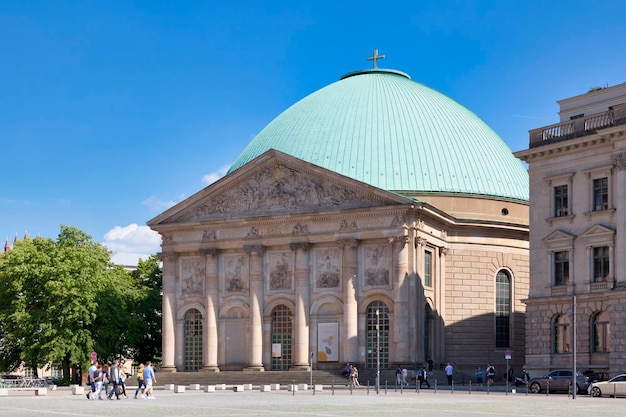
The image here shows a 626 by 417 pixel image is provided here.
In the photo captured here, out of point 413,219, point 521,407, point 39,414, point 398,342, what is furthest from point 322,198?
point 39,414

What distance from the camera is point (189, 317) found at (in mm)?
80062

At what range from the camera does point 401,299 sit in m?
71.0

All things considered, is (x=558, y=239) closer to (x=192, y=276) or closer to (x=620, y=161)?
(x=620, y=161)

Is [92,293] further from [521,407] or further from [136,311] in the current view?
[521,407]

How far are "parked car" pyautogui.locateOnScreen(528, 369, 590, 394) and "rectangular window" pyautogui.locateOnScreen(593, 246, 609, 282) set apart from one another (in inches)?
243

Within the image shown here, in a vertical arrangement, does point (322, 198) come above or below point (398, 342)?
above

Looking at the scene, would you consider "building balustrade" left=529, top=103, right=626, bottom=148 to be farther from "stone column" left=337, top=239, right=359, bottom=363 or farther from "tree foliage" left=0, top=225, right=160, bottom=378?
"tree foliage" left=0, top=225, right=160, bottom=378

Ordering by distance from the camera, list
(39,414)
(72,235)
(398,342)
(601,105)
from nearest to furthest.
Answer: (39,414) < (601,105) < (398,342) < (72,235)

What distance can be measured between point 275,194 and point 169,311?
12.7m

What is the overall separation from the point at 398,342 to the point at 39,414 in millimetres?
42086

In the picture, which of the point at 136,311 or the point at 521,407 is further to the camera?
the point at 136,311

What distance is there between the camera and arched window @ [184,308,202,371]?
79000 millimetres

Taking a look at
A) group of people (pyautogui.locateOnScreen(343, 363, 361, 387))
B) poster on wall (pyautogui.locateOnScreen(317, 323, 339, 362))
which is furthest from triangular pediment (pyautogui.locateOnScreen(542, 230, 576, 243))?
poster on wall (pyautogui.locateOnScreen(317, 323, 339, 362))

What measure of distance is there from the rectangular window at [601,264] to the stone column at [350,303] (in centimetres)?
1888
